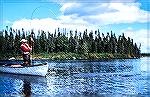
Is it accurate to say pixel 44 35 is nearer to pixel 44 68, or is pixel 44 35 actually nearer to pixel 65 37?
pixel 65 37

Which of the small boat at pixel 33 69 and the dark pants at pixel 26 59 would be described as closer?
the small boat at pixel 33 69

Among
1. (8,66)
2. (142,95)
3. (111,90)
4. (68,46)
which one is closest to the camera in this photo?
(142,95)

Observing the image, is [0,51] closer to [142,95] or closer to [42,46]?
[42,46]

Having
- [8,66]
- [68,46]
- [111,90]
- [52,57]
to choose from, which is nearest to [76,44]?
[68,46]

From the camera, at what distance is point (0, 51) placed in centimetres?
17788

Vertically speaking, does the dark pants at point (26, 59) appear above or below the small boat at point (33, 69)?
above

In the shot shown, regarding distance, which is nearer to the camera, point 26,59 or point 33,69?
point 33,69

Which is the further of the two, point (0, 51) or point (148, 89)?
point (0, 51)

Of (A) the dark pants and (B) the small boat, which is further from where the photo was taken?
(A) the dark pants

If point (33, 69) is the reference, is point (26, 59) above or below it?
above

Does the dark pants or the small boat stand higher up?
the dark pants

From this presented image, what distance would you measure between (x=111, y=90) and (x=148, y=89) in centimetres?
349

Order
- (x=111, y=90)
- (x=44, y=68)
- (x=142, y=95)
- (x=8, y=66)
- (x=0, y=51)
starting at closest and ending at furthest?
1. (x=142, y=95)
2. (x=111, y=90)
3. (x=44, y=68)
4. (x=8, y=66)
5. (x=0, y=51)

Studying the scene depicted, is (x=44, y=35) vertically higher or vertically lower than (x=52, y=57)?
higher
